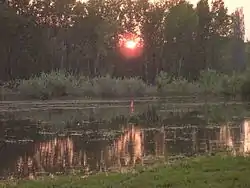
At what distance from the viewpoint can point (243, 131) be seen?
29703 mm

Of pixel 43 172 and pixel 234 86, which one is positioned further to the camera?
pixel 234 86

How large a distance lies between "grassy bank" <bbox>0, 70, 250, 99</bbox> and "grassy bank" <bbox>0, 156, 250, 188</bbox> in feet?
145

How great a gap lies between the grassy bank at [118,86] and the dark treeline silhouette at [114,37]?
1467cm

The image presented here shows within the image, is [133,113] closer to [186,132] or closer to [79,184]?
[186,132]

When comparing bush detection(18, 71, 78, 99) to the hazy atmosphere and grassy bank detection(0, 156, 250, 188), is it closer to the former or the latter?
the hazy atmosphere

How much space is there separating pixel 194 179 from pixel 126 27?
285 feet

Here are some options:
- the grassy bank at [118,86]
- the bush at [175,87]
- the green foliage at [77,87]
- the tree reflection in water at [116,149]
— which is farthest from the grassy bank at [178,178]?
the bush at [175,87]

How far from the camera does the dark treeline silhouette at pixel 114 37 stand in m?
82.2

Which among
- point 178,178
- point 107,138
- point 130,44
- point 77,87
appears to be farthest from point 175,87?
point 178,178

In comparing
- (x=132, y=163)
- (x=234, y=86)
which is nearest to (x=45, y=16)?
Result: (x=234, y=86)

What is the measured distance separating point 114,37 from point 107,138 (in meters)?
70.7

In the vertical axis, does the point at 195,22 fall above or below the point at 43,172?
above

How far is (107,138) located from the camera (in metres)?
27.6

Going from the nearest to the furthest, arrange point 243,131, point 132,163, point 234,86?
point 132,163 → point 243,131 → point 234,86
